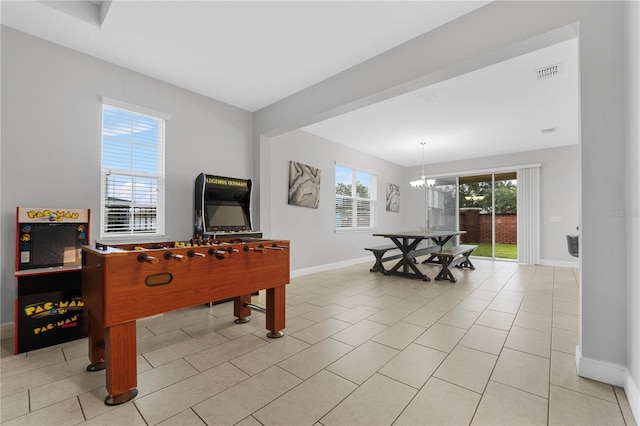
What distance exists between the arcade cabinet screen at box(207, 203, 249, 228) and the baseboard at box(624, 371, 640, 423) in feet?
12.5

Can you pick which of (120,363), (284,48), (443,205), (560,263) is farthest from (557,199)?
(120,363)

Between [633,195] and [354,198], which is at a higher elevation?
[354,198]

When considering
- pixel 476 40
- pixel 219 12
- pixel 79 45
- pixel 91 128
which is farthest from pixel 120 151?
pixel 476 40

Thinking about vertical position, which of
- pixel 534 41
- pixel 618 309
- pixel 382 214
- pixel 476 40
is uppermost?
pixel 476 40

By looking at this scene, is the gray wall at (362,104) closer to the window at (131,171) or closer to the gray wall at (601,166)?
the gray wall at (601,166)

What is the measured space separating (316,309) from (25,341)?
2562 millimetres

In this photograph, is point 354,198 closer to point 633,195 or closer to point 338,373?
point 338,373

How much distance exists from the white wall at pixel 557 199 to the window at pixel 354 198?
3775mm

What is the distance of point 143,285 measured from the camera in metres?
1.72

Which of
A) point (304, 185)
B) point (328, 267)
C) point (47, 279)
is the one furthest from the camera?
point (328, 267)

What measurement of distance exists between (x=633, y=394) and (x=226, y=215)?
3937 millimetres

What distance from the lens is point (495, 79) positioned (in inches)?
137

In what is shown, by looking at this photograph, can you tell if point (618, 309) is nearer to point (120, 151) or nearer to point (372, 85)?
point (372, 85)

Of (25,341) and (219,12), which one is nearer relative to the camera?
(25,341)
